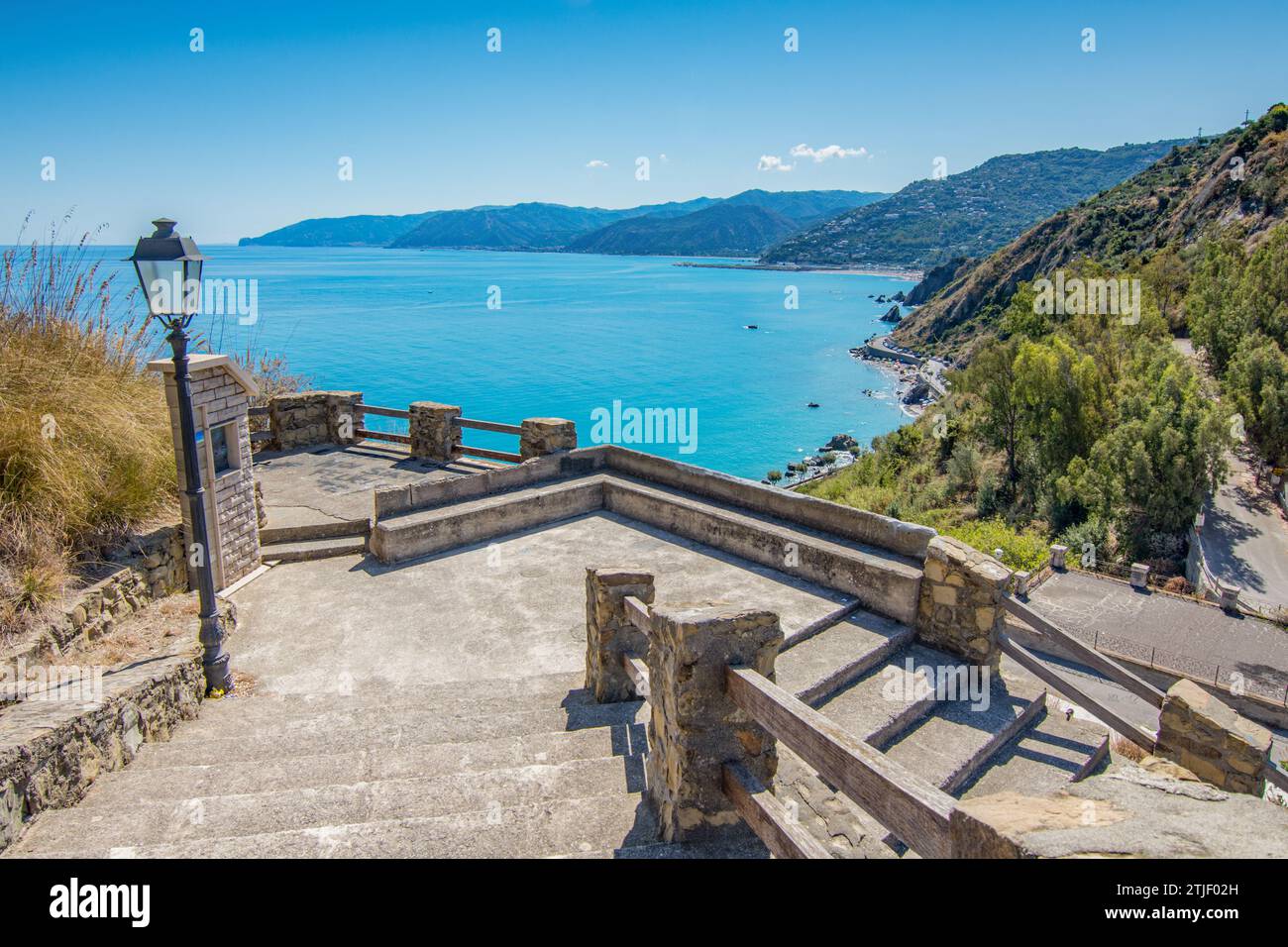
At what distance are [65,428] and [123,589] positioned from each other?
1.77 metres

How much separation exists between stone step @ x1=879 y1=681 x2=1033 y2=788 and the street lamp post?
19.2 feet

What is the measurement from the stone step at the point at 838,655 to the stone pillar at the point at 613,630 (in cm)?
131

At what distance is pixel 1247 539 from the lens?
29109 mm

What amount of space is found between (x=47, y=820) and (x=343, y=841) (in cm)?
197

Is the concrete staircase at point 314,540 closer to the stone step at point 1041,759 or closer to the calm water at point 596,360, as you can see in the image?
the stone step at point 1041,759

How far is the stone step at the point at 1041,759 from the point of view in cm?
625

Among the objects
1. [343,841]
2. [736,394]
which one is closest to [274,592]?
[343,841]

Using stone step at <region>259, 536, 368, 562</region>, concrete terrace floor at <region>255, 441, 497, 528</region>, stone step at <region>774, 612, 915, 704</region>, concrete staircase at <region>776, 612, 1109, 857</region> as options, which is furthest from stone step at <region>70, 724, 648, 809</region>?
concrete terrace floor at <region>255, 441, 497, 528</region>

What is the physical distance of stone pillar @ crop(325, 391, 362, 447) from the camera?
15211 mm

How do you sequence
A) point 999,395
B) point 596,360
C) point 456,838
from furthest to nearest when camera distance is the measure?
point 596,360 < point 999,395 < point 456,838

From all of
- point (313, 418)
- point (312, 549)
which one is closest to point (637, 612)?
point (312, 549)

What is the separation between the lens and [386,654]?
25.0 feet

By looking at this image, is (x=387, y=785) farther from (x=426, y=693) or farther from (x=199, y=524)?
(x=199, y=524)
